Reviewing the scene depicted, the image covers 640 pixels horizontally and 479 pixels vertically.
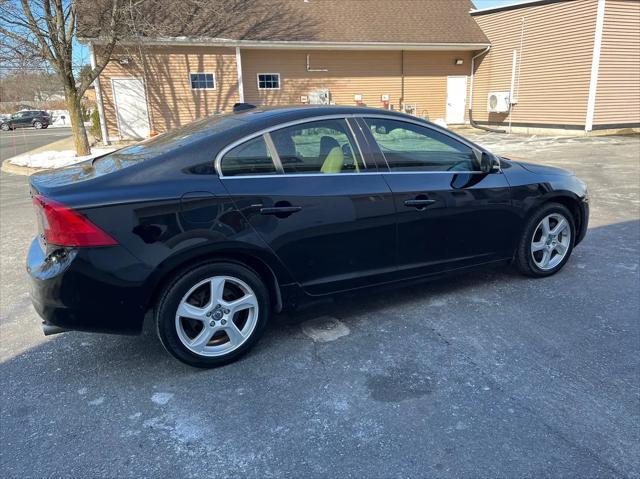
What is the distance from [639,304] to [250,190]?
3269 mm

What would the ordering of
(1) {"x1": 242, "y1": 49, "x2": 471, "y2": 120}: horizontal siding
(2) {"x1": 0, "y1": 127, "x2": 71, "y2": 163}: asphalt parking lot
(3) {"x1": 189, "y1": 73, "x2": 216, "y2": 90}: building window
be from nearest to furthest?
(3) {"x1": 189, "y1": 73, "x2": 216, "y2": 90}: building window → (1) {"x1": 242, "y1": 49, "x2": 471, "y2": 120}: horizontal siding → (2) {"x1": 0, "y1": 127, "x2": 71, "y2": 163}: asphalt parking lot

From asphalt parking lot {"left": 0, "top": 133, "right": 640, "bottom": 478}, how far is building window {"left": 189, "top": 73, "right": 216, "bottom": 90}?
51.2 feet

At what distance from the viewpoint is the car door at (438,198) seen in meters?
3.64

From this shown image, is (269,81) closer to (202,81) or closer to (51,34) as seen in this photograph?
(202,81)

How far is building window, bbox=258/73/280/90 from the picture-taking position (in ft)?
64.4

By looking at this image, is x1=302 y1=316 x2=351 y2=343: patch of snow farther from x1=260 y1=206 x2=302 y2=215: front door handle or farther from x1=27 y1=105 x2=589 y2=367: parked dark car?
x1=260 y1=206 x2=302 y2=215: front door handle

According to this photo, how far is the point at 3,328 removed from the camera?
3824 millimetres

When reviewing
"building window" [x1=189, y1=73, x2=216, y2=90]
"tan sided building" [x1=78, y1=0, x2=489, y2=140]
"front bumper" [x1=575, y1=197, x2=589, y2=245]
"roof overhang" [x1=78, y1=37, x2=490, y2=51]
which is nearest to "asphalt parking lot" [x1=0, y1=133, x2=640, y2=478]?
"front bumper" [x1=575, y1=197, x2=589, y2=245]

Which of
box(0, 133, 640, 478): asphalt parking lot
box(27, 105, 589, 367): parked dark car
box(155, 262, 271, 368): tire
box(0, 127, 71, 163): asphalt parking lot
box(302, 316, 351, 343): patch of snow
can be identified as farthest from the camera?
box(0, 127, 71, 163): asphalt parking lot

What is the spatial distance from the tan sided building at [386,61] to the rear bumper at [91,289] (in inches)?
526

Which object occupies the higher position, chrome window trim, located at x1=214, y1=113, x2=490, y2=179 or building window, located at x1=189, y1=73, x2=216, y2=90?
building window, located at x1=189, y1=73, x2=216, y2=90

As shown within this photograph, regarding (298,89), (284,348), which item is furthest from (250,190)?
(298,89)

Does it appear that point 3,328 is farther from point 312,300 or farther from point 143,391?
point 312,300

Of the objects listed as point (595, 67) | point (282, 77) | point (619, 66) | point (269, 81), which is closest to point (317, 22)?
point (282, 77)
